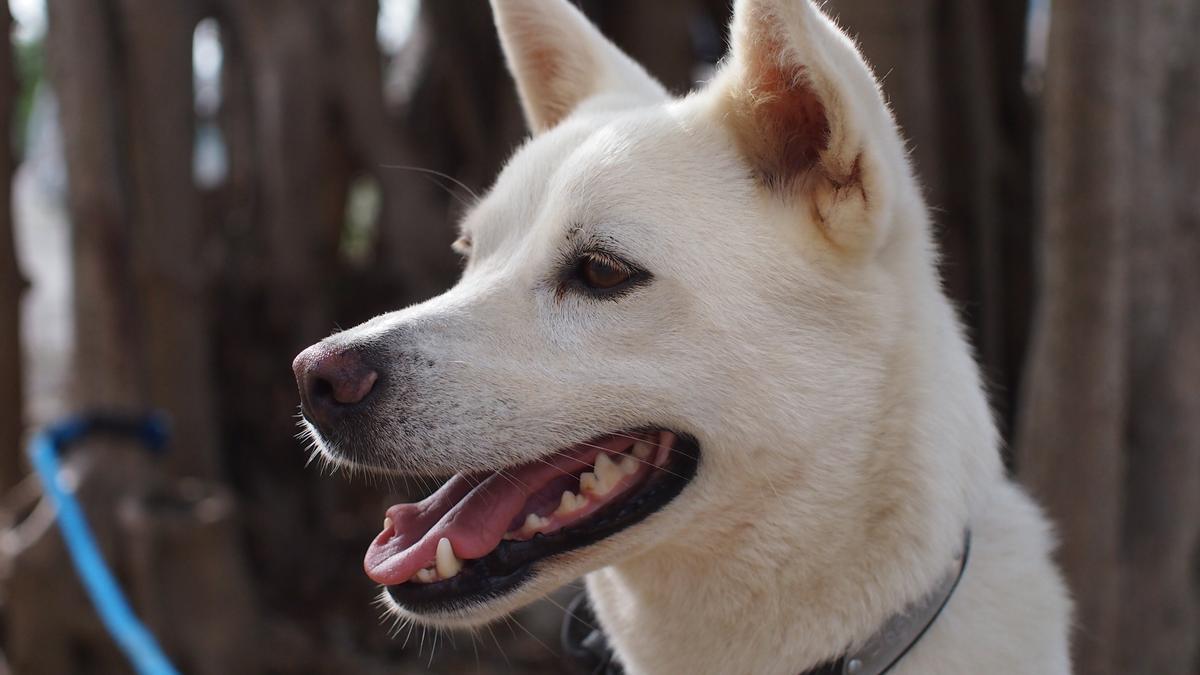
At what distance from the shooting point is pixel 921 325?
207 centimetres

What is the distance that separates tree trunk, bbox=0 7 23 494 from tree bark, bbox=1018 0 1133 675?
4118mm

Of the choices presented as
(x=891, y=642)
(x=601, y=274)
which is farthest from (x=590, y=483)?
(x=891, y=642)

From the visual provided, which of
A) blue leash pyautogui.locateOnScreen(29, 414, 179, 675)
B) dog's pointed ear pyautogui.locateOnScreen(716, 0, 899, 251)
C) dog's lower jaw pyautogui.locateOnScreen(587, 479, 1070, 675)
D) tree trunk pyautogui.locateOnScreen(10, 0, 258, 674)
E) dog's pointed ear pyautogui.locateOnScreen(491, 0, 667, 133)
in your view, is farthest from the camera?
tree trunk pyautogui.locateOnScreen(10, 0, 258, 674)

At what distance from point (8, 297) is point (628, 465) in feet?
12.6

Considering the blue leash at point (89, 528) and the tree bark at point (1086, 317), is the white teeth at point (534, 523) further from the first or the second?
the tree bark at point (1086, 317)

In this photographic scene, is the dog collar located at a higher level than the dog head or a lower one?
lower

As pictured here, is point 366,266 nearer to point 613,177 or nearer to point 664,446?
point 613,177

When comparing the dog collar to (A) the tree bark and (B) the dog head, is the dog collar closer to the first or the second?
(B) the dog head

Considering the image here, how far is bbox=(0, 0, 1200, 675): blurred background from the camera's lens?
3.41m

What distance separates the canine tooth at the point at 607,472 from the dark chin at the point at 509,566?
5 centimetres

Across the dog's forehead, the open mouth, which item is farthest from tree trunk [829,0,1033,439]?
the open mouth

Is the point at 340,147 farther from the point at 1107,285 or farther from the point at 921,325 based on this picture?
the point at 921,325

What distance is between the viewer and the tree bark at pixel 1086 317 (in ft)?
10.7

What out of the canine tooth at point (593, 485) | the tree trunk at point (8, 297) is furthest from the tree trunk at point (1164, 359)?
the tree trunk at point (8, 297)
